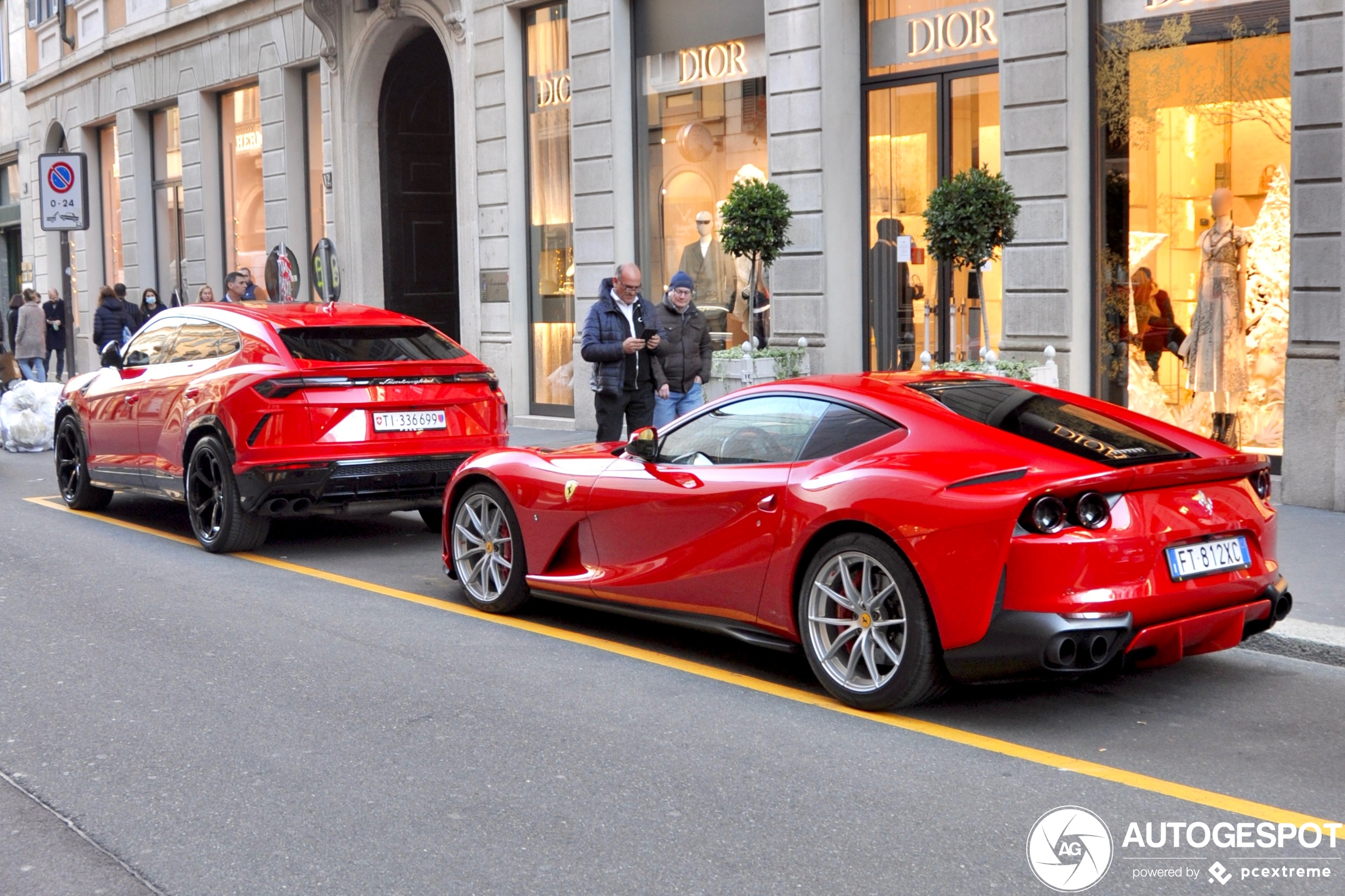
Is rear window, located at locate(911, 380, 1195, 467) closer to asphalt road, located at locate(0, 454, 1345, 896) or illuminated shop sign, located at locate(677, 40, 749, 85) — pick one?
asphalt road, located at locate(0, 454, 1345, 896)

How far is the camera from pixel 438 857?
4.31 meters

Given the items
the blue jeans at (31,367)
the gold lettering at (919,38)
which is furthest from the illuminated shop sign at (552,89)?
the blue jeans at (31,367)

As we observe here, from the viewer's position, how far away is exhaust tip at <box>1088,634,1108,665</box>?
523cm

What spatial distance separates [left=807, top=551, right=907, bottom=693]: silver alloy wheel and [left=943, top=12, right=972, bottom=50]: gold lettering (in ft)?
30.5

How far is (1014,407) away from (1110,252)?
23.6ft

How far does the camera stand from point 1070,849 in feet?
14.1

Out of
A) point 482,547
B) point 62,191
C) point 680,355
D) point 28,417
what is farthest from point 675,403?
point 62,191

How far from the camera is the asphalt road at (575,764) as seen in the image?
4227mm

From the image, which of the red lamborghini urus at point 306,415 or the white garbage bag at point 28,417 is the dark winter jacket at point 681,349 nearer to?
the red lamborghini urus at point 306,415

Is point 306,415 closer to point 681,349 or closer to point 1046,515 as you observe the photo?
point 681,349

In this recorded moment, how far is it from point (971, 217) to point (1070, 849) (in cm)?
835

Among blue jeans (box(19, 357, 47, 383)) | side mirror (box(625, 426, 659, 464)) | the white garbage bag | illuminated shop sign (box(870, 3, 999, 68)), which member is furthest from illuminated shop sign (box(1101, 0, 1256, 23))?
blue jeans (box(19, 357, 47, 383))

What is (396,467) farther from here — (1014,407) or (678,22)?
(678,22)

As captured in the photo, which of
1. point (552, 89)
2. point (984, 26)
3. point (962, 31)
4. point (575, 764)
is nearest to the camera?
point (575, 764)
